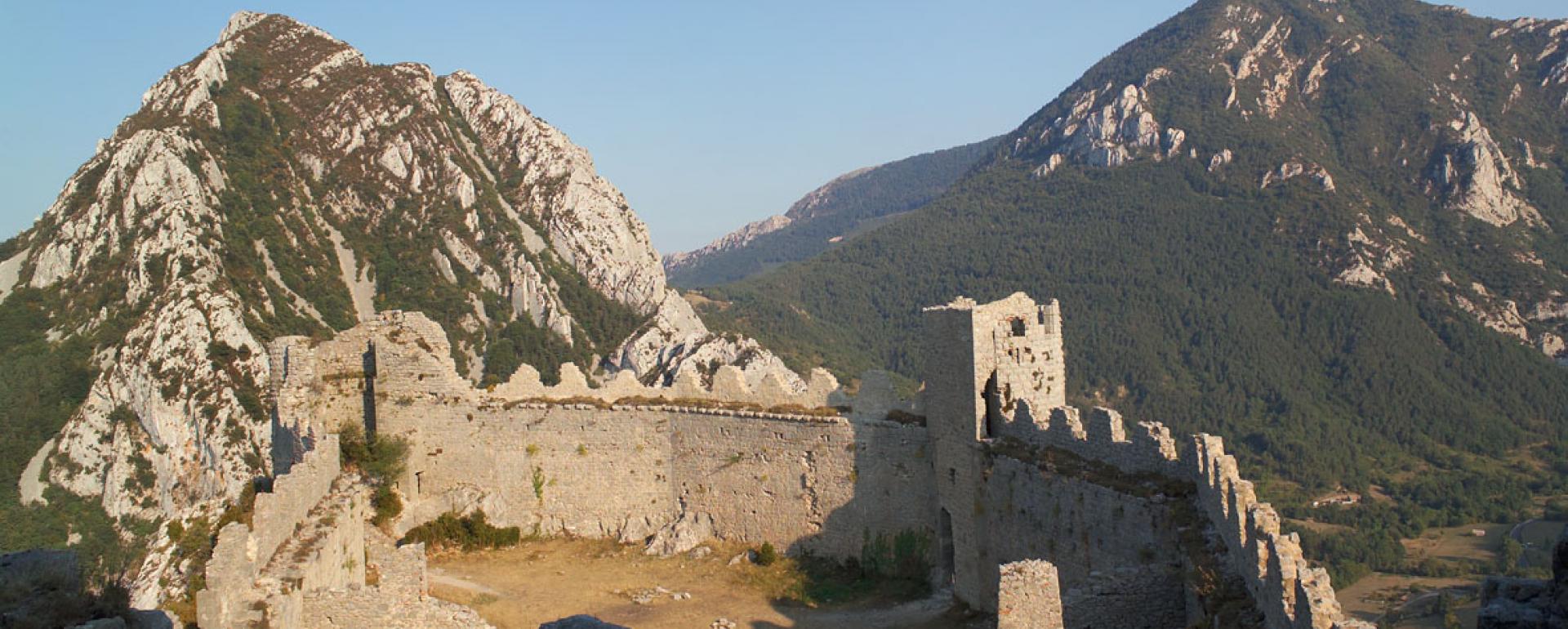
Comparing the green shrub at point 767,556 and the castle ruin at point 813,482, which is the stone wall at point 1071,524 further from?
the green shrub at point 767,556

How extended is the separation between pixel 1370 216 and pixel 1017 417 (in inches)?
4525

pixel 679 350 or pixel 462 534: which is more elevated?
pixel 679 350

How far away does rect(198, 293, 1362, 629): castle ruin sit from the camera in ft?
48.4

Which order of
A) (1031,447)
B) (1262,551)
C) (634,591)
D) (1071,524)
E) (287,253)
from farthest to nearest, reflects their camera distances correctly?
(287,253), (634,591), (1031,447), (1071,524), (1262,551)

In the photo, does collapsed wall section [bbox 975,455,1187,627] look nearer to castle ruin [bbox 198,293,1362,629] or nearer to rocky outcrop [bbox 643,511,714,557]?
castle ruin [bbox 198,293,1362,629]

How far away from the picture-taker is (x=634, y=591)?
2389 cm

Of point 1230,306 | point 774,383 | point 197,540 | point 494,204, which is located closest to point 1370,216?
point 1230,306

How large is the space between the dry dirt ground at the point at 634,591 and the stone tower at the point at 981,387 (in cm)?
115

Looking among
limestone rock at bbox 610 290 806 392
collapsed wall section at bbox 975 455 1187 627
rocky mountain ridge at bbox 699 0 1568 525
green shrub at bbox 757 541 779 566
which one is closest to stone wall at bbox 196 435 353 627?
green shrub at bbox 757 541 779 566

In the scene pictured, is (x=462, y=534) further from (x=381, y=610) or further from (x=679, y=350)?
(x=679, y=350)

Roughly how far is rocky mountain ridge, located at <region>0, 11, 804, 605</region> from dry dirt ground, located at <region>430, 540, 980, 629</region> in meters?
16.8

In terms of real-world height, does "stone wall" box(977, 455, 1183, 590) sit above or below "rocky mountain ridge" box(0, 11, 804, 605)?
below

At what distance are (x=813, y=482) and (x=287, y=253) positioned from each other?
60.1 m

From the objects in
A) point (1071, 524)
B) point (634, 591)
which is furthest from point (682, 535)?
point (1071, 524)
